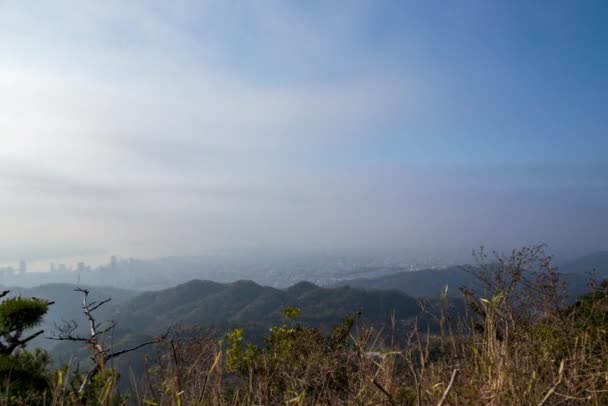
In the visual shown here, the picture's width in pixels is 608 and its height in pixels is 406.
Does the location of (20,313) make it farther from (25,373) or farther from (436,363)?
(436,363)

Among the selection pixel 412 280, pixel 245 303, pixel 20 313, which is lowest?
pixel 412 280

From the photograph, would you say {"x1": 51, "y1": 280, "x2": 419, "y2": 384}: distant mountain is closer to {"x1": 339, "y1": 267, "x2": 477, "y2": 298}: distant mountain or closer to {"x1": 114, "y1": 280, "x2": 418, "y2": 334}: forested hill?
{"x1": 114, "y1": 280, "x2": 418, "y2": 334}: forested hill

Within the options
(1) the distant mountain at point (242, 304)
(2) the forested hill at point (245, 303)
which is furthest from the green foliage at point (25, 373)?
(2) the forested hill at point (245, 303)

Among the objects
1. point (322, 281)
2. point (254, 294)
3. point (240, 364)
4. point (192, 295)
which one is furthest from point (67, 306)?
point (240, 364)

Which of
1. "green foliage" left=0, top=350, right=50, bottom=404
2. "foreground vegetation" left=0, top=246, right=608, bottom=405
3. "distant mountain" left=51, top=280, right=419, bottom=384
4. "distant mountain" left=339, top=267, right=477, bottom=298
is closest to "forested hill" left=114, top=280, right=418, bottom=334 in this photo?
"distant mountain" left=51, top=280, right=419, bottom=384

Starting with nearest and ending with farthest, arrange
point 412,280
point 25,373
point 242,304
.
→ point 25,373
point 242,304
point 412,280

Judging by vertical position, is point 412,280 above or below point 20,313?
below

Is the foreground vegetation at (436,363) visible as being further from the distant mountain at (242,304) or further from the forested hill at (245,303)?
the forested hill at (245,303)

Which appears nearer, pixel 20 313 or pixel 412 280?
pixel 20 313

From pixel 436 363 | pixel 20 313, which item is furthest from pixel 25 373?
pixel 436 363

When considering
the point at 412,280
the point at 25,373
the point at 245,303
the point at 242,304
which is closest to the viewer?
the point at 25,373
